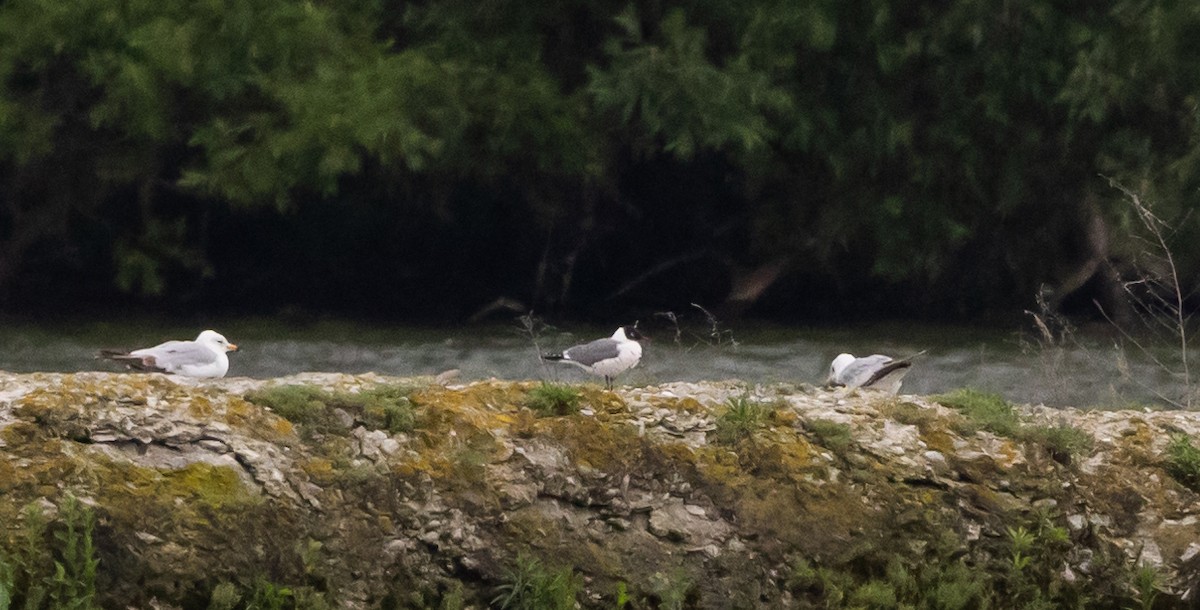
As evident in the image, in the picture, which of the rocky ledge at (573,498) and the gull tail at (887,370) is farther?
the gull tail at (887,370)

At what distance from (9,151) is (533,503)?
10.9 m

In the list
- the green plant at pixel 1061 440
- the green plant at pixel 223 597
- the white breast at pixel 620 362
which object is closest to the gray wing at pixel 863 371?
the white breast at pixel 620 362

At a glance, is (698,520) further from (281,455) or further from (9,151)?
(9,151)

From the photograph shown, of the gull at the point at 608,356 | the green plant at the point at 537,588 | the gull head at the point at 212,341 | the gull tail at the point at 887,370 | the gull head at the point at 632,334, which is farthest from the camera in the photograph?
the gull head at the point at 632,334

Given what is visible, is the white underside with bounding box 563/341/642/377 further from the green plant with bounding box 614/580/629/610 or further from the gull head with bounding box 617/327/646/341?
the green plant with bounding box 614/580/629/610

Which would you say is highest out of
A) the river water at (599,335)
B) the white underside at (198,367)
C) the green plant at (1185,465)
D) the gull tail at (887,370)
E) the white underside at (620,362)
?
the green plant at (1185,465)

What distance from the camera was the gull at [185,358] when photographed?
11.0 m

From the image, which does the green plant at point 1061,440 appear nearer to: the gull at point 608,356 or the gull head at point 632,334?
the gull at point 608,356

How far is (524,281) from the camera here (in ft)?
63.8

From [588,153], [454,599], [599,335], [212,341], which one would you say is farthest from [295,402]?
[599,335]

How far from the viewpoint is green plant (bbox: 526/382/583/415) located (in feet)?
26.3

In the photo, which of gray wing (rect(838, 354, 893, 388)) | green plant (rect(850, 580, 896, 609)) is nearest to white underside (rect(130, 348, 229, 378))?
gray wing (rect(838, 354, 893, 388))

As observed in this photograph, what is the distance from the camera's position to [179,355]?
36.5 feet

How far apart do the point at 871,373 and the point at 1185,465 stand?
2.37m
